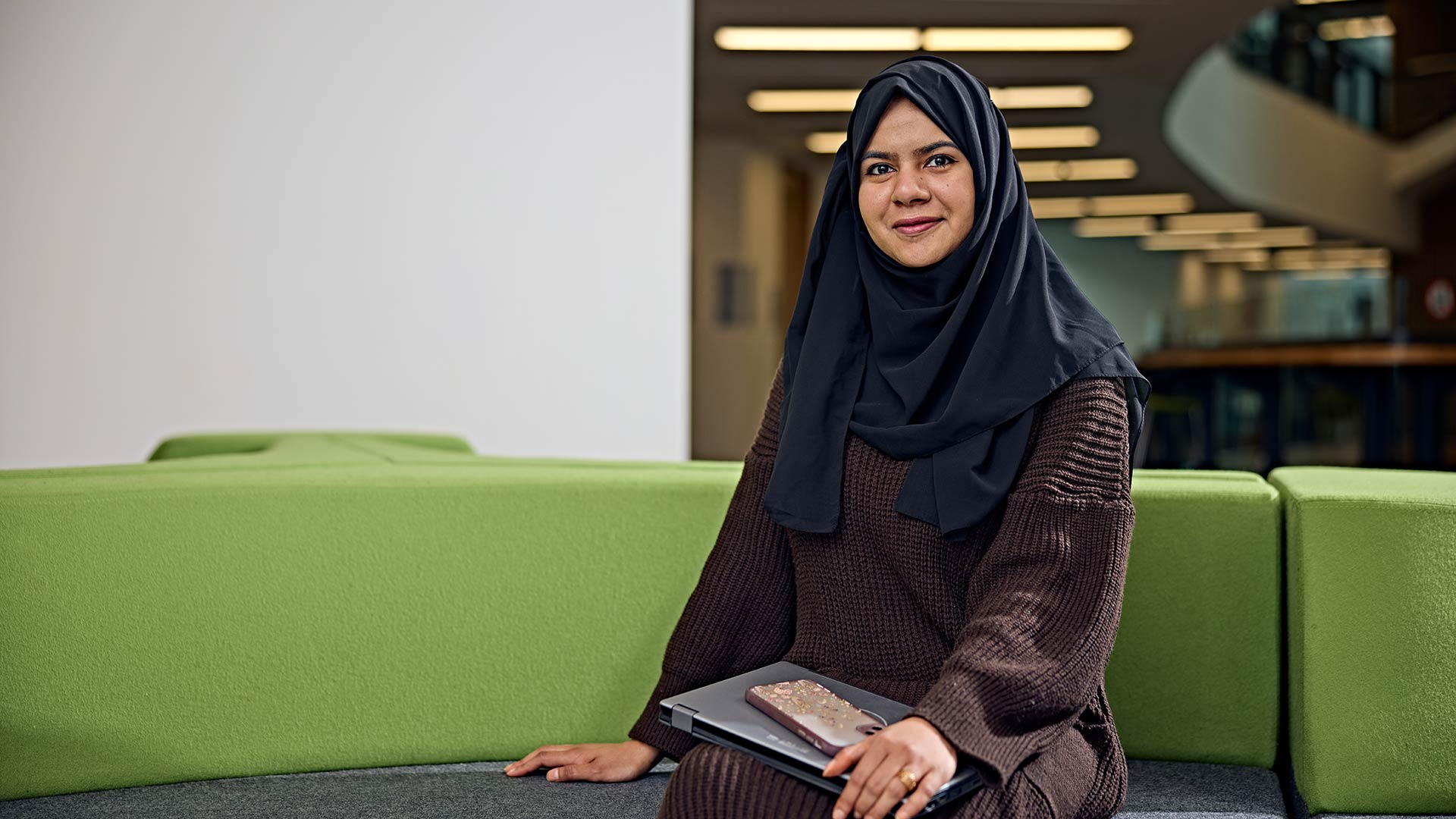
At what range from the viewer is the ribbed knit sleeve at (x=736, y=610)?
5.18 feet

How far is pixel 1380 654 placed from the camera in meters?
1.55

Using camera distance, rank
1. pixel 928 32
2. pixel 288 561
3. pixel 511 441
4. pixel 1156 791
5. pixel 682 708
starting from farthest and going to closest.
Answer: pixel 928 32
pixel 511 441
pixel 288 561
pixel 1156 791
pixel 682 708

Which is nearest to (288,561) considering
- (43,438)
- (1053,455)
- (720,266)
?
(1053,455)

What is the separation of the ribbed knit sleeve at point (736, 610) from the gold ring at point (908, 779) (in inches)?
17.6

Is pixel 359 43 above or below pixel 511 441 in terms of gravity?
above

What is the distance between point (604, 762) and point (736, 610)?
0.92ft

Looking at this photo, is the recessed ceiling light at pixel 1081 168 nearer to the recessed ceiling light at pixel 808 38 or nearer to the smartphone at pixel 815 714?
the recessed ceiling light at pixel 808 38

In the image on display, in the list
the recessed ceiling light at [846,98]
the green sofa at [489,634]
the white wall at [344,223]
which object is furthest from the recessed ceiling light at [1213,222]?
the green sofa at [489,634]

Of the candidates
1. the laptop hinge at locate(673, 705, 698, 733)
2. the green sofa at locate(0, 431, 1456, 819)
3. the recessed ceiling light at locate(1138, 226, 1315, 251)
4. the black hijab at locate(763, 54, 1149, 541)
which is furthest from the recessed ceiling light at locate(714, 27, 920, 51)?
the laptop hinge at locate(673, 705, 698, 733)

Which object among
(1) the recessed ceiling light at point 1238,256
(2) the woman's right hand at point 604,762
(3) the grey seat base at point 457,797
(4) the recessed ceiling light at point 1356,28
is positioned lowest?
(3) the grey seat base at point 457,797

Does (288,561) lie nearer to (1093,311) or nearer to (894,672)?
(894,672)

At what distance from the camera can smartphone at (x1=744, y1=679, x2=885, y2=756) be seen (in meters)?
1.25

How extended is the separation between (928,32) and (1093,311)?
17.9 ft

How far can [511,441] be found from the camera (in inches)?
193
